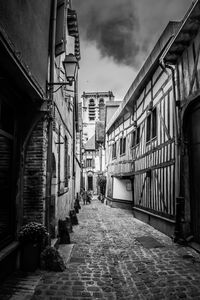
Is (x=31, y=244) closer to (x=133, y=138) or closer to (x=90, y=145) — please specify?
(x=133, y=138)

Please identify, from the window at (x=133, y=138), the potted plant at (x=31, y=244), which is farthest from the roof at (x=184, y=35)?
the window at (x=133, y=138)

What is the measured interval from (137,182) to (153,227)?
307 centimetres

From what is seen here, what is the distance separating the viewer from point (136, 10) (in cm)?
750

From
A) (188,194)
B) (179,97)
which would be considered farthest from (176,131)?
(188,194)

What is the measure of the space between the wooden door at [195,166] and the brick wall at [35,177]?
138 inches

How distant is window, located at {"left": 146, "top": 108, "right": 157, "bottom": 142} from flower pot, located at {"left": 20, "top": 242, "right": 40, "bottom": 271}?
19.3ft

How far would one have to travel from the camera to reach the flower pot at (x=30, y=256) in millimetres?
4059

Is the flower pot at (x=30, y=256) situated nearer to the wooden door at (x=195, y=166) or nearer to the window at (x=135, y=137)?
the wooden door at (x=195, y=166)

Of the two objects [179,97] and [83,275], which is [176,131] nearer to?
[179,97]

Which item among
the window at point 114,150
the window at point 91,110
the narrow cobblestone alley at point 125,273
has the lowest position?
the narrow cobblestone alley at point 125,273

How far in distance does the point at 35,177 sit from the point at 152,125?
5518mm

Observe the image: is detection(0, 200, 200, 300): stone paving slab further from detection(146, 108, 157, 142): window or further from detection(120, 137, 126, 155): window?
detection(120, 137, 126, 155): window

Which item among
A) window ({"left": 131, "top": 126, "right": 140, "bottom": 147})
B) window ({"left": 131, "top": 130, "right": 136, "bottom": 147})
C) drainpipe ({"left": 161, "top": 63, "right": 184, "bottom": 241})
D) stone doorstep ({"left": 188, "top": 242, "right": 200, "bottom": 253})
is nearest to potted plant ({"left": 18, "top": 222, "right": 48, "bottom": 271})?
stone doorstep ({"left": 188, "top": 242, "right": 200, "bottom": 253})

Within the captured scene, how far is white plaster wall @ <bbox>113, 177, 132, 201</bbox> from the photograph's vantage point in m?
14.4
